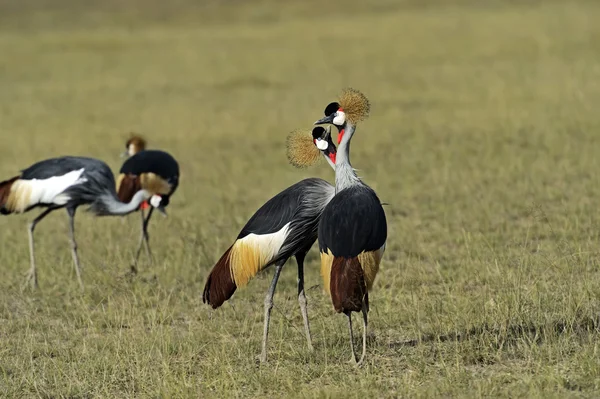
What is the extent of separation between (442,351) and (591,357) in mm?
828

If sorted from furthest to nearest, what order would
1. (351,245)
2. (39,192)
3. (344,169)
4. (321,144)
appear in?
(39,192) < (321,144) < (344,169) < (351,245)

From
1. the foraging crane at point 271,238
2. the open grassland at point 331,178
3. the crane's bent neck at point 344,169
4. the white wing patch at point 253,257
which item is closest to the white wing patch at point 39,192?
the open grassland at point 331,178

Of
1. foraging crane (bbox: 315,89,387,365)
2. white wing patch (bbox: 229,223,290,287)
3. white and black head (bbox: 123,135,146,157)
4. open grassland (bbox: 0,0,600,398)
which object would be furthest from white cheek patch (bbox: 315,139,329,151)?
white and black head (bbox: 123,135,146,157)

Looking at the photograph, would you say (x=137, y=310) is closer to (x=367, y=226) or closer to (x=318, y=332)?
(x=318, y=332)

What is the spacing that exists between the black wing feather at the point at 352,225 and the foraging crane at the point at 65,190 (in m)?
3.43

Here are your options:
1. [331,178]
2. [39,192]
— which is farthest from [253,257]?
[331,178]

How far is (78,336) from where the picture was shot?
629cm

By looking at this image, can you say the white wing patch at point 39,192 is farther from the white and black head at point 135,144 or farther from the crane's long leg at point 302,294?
the crane's long leg at point 302,294

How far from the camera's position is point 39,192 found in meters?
8.09

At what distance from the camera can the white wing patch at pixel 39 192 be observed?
8.09 m

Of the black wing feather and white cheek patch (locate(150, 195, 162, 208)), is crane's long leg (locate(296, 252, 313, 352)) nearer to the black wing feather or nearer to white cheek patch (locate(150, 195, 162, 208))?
the black wing feather

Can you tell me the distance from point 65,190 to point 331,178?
13.9 ft

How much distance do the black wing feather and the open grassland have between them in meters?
0.62

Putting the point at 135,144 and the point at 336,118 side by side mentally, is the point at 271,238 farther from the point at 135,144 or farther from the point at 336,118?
the point at 135,144
